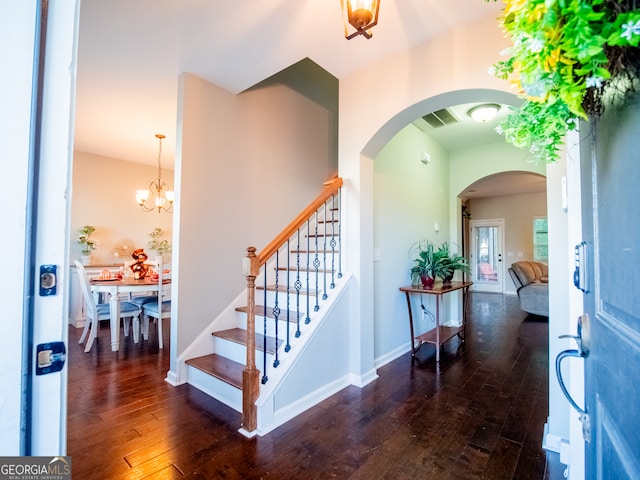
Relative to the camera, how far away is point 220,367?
2.44m

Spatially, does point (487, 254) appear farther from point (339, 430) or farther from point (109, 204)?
point (109, 204)

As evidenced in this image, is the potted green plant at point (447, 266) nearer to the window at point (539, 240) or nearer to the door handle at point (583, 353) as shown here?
the door handle at point (583, 353)

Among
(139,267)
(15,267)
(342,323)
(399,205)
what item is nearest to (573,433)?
(342,323)

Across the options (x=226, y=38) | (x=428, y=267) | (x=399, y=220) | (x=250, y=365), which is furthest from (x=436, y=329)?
(x=226, y=38)

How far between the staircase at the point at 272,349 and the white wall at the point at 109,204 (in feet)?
12.0

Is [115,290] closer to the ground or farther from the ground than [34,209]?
closer to the ground

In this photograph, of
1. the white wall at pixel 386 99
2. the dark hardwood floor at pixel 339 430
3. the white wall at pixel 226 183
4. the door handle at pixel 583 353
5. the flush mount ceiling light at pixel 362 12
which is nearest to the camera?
the door handle at pixel 583 353

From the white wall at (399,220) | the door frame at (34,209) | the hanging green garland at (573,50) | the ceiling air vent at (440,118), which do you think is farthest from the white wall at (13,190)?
the ceiling air vent at (440,118)

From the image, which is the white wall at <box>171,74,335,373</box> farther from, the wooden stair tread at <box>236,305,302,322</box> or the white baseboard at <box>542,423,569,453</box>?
the white baseboard at <box>542,423,569,453</box>

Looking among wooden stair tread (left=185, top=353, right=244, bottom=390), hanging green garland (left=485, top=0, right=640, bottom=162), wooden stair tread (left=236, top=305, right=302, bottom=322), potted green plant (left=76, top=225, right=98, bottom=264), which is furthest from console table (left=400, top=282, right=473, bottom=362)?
potted green plant (left=76, top=225, right=98, bottom=264)

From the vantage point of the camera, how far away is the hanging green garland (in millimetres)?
453

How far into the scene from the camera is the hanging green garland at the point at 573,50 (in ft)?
1.49

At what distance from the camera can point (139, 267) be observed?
3.88 m

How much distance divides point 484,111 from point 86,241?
606cm
